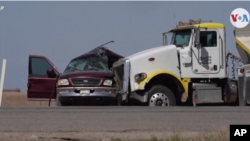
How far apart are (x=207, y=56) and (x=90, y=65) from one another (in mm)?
4013

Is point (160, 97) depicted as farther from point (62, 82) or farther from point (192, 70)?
point (62, 82)

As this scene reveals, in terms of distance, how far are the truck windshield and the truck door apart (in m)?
0.41

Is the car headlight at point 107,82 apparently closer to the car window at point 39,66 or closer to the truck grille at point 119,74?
the truck grille at point 119,74

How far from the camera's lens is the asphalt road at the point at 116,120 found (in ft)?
40.8

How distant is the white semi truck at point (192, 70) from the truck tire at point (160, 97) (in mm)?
46

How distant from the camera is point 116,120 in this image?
13461 mm

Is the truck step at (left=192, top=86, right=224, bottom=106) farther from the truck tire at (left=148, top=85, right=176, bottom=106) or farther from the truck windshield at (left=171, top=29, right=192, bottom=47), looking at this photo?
→ the truck windshield at (left=171, top=29, right=192, bottom=47)

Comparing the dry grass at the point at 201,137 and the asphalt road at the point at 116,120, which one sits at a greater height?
the asphalt road at the point at 116,120

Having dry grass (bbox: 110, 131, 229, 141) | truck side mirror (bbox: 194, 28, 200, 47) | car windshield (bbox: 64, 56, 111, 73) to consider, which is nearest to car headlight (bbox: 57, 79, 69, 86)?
car windshield (bbox: 64, 56, 111, 73)

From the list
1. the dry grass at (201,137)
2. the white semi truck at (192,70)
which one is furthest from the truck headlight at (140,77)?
the dry grass at (201,137)

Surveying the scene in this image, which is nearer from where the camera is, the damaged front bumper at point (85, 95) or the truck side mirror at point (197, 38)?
the damaged front bumper at point (85, 95)

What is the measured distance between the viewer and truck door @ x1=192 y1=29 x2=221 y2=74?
2038 cm

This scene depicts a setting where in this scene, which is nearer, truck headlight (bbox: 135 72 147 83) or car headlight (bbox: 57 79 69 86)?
car headlight (bbox: 57 79 69 86)

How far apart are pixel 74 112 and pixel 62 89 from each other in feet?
14.8
